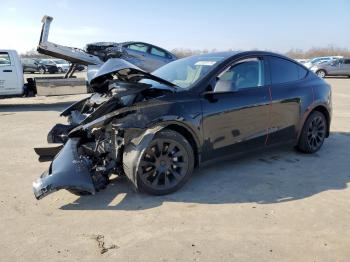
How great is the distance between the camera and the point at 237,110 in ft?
16.2

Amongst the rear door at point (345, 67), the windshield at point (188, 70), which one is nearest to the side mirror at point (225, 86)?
the windshield at point (188, 70)

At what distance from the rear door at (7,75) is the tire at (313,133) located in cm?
1013

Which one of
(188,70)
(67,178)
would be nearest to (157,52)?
(188,70)

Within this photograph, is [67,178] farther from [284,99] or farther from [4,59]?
[4,59]

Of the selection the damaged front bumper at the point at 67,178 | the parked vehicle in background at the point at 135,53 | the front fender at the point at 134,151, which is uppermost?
the parked vehicle in background at the point at 135,53

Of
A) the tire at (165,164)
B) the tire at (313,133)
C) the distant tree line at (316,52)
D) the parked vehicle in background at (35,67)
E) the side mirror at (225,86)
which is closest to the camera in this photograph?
the tire at (165,164)

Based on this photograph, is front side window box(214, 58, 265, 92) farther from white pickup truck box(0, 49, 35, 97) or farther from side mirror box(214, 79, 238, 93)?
white pickup truck box(0, 49, 35, 97)

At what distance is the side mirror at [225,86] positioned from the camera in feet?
15.2

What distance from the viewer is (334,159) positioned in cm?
589

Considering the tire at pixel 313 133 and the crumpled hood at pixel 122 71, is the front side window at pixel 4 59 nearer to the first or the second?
the crumpled hood at pixel 122 71

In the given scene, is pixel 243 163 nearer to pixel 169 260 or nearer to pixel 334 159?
pixel 334 159

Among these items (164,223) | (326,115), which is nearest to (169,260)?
(164,223)

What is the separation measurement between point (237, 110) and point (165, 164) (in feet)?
3.98

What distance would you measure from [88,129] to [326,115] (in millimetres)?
3873
